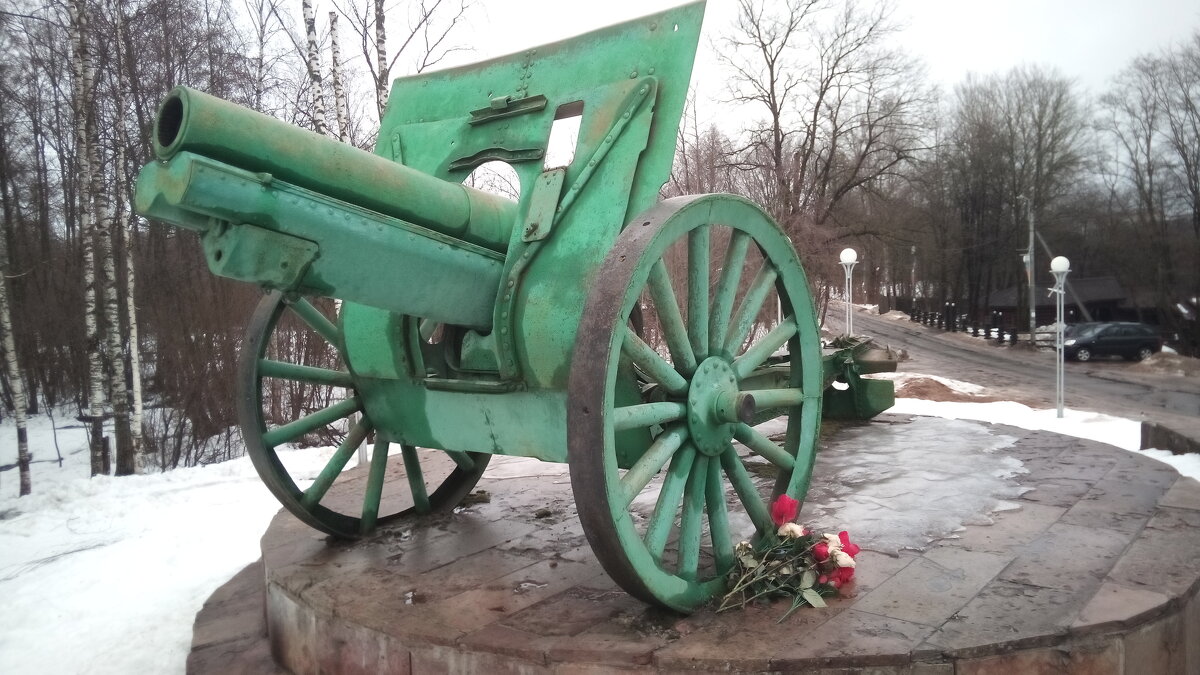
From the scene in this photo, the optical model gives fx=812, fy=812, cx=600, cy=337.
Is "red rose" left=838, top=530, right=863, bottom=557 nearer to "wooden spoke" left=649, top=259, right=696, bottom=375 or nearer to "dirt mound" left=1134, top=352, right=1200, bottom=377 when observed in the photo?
"wooden spoke" left=649, top=259, right=696, bottom=375

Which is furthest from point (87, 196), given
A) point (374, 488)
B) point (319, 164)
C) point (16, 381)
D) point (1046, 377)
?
point (1046, 377)

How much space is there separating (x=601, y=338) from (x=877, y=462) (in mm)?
3597

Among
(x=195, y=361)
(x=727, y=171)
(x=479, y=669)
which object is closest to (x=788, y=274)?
(x=479, y=669)

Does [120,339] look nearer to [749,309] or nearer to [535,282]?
[535,282]

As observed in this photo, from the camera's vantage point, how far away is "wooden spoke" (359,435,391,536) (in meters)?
3.95

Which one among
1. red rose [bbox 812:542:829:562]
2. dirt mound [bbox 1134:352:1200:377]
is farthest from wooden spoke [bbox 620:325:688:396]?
dirt mound [bbox 1134:352:1200:377]

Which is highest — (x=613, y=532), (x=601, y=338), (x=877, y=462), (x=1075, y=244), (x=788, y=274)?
(x=1075, y=244)

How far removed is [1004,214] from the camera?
86.4 ft

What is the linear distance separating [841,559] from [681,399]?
2.71ft

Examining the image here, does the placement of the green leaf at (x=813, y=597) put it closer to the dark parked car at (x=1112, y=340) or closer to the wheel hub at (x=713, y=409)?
the wheel hub at (x=713, y=409)

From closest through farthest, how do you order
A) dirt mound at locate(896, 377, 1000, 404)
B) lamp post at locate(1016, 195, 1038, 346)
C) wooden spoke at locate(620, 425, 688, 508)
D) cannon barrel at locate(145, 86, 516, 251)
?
cannon barrel at locate(145, 86, 516, 251), wooden spoke at locate(620, 425, 688, 508), dirt mound at locate(896, 377, 1000, 404), lamp post at locate(1016, 195, 1038, 346)

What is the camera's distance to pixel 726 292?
10.3 feet

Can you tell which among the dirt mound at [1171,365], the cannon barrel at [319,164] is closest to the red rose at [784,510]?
the cannon barrel at [319,164]

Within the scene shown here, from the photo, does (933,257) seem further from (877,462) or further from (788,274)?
(788,274)
